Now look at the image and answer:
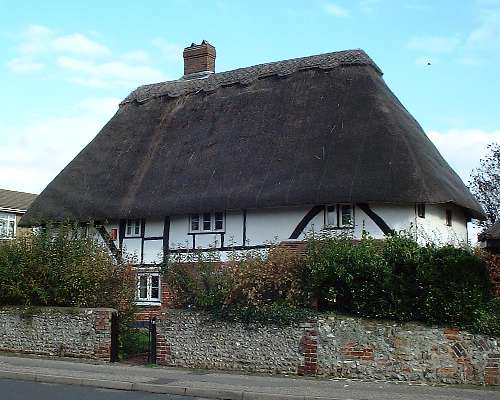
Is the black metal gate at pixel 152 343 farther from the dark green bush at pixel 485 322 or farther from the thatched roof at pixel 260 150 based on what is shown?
the dark green bush at pixel 485 322

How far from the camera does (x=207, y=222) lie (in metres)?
22.8

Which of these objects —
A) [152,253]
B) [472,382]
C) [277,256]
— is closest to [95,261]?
[277,256]

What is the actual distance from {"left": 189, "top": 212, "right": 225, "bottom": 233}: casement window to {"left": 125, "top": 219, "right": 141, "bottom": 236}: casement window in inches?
96.7

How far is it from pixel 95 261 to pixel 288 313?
19.5 ft

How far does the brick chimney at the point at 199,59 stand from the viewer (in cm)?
3077

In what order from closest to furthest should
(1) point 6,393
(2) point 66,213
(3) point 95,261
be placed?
(1) point 6,393
(3) point 95,261
(2) point 66,213

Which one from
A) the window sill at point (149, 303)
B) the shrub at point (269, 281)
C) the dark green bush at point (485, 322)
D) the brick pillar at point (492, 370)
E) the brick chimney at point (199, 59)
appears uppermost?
the brick chimney at point (199, 59)

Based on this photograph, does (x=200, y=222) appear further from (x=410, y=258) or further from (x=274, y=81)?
(x=410, y=258)

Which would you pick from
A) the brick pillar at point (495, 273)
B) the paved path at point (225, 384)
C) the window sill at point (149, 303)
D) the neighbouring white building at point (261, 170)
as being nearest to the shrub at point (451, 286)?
the brick pillar at point (495, 273)

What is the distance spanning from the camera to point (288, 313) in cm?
1341

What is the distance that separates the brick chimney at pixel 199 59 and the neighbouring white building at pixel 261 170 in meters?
2.62

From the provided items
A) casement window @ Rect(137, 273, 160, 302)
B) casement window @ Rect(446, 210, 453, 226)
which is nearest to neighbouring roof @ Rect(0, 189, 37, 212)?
casement window @ Rect(137, 273, 160, 302)

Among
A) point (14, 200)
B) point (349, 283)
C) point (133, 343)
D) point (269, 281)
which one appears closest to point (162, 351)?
point (133, 343)

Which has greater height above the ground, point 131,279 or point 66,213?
point 66,213
